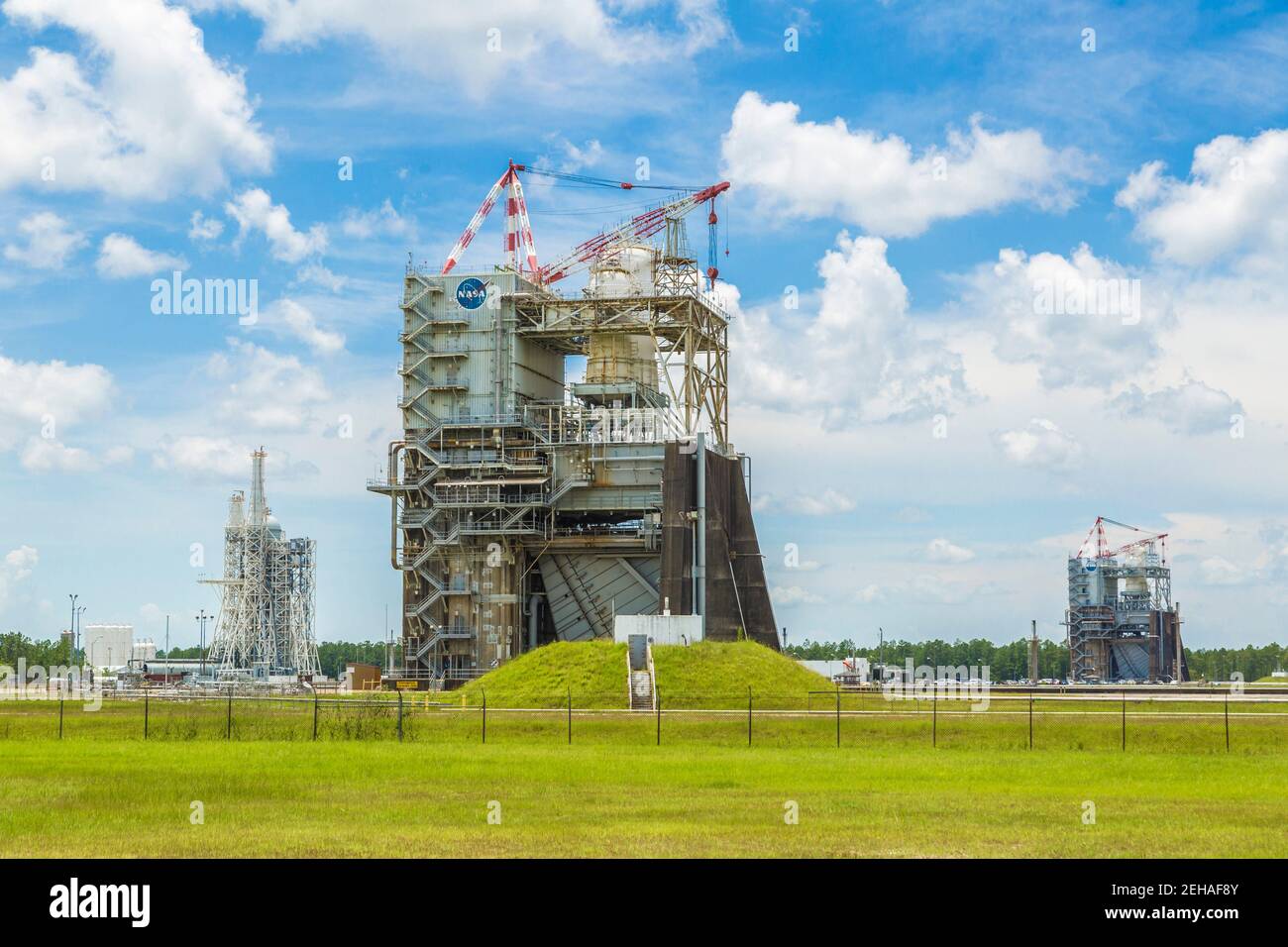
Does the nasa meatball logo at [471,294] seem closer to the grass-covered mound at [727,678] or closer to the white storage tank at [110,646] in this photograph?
the grass-covered mound at [727,678]

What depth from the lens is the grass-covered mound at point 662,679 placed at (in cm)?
8156

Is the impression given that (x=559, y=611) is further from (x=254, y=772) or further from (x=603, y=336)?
(x=254, y=772)

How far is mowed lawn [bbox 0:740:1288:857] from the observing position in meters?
29.2

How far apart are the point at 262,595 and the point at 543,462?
73663 millimetres

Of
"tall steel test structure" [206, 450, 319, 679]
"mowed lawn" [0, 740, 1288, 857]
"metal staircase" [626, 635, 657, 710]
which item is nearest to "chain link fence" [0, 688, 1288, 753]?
"metal staircase" [626, 635, 657, 710]

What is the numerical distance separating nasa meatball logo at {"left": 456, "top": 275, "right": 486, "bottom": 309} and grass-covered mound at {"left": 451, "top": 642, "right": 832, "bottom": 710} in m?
35.1

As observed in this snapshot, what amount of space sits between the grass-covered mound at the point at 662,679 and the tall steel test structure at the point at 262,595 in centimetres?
8778

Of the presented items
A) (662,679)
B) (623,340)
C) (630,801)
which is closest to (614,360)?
(623,340)

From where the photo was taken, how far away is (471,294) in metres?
117

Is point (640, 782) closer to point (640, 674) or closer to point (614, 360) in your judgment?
point (640, 674)

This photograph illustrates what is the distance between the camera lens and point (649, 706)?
80.3 meters

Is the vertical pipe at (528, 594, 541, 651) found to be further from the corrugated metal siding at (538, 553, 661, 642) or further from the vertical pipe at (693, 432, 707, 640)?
the vertical pipe at (693, 432, 707, 640)

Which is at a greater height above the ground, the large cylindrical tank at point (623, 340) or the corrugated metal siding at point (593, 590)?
the large cylindrical tank at point (623, 340)

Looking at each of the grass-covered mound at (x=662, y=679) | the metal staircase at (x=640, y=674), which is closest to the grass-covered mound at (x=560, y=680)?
the grass-covered mound at (x=662, y=679)
